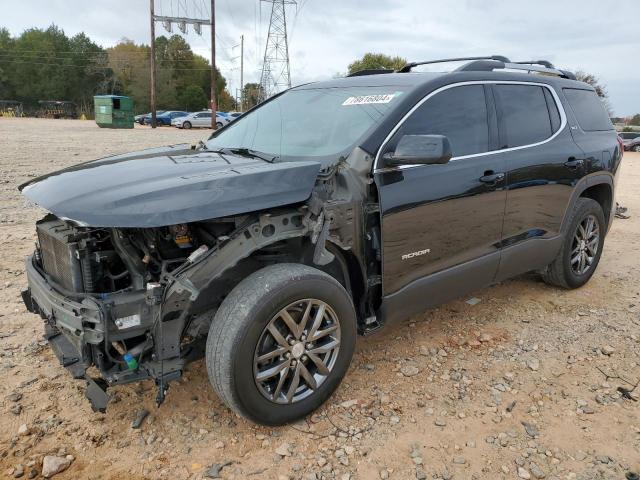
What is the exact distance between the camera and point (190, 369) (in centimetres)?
336

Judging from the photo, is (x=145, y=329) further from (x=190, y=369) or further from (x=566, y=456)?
(x=566, y=456)

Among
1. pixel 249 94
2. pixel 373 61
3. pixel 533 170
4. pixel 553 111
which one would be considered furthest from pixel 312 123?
pixel 249 94

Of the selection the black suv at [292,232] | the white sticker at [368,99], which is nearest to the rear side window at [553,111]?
the black suv at [292,232]

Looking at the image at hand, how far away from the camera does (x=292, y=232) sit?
2.75 m

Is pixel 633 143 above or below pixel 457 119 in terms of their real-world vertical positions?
below

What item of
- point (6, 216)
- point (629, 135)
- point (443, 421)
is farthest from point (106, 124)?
point (443, 421)

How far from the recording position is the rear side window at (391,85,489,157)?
325cm

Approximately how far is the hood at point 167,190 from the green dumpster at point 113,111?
105 ft

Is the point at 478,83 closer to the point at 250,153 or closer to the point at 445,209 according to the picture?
the point at 445,209

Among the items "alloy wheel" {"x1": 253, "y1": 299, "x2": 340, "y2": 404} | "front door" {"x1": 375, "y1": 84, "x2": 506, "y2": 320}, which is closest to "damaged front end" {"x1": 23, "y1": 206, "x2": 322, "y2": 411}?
"alloy wheel" {"x1": 253, "y1": 299, "x2": 340, "y2": 404}

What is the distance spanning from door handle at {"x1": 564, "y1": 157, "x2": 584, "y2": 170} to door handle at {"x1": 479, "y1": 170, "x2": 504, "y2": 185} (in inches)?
37.2

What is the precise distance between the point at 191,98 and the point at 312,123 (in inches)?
2846

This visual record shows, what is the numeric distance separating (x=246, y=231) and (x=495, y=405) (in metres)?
1.80

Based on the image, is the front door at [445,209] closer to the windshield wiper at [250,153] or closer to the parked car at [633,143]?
the windshield wiper at [250,153]
